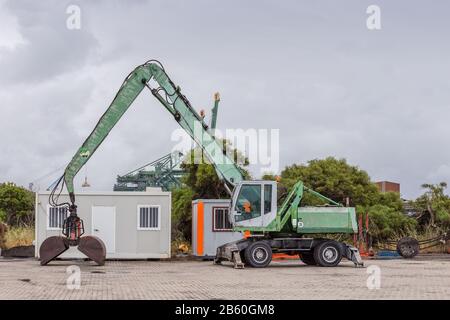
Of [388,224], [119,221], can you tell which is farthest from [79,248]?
[388,224]

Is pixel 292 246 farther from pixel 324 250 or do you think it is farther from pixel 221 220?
pixel 221 220

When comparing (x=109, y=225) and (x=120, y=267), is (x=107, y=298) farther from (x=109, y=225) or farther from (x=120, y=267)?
(x=109, y=225)

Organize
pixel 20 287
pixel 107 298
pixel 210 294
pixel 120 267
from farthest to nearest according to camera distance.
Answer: pixel 120 267 → pixel 20 287 → pixel 210 294 → pixel 107 298

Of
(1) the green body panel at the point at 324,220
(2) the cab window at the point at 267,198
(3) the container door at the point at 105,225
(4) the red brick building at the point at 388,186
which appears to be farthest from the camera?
(4) the red brick building at the point at 388,186

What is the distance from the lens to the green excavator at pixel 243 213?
2639 centimetres

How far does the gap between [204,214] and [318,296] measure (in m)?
15.3

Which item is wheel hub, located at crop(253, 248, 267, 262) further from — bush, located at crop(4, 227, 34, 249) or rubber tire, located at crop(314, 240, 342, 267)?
bush, located at crop(4, 227, 34, 249)

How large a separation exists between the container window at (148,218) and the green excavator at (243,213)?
3.14m

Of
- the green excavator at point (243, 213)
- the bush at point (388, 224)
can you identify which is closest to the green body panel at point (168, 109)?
the green excavator at point (243, 213)

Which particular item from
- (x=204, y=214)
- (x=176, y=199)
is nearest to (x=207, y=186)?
(x=176, y=199)

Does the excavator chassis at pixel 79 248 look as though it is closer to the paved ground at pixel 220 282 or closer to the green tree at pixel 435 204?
the paved ground at pixel 220 282

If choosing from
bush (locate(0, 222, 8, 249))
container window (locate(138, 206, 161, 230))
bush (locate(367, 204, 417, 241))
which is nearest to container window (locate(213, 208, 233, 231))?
container window (locate(138, 206, 161, 230))

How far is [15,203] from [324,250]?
2869cm
